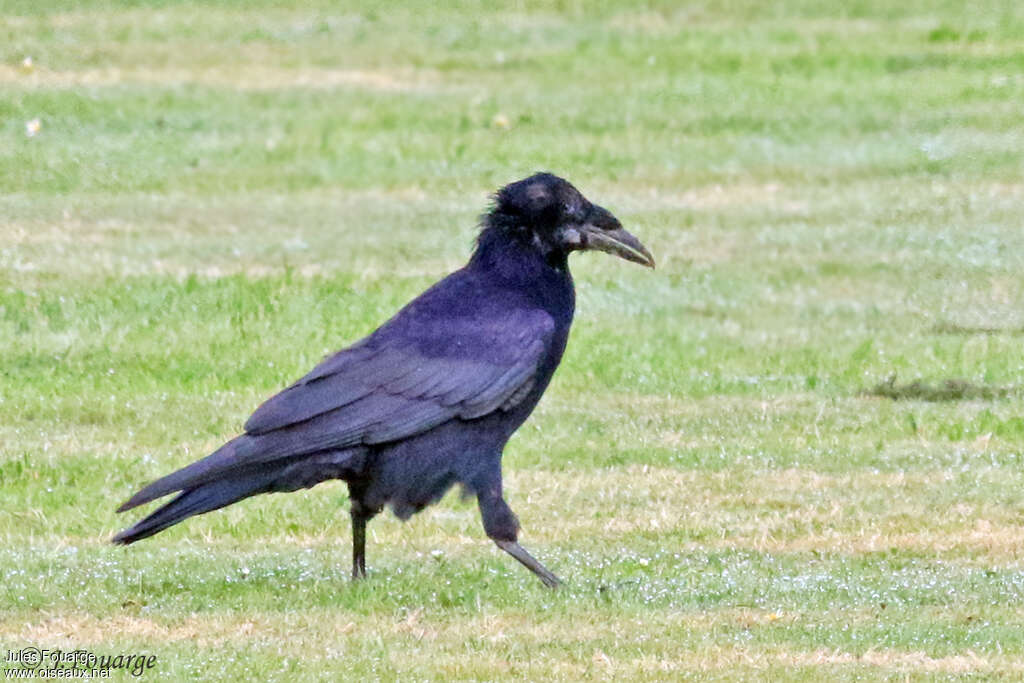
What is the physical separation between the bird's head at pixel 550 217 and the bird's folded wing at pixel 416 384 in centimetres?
33

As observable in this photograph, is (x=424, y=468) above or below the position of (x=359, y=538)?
above

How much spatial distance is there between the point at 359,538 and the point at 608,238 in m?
1.50

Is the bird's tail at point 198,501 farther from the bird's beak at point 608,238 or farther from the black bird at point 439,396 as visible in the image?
the bird's beak at point 608,238

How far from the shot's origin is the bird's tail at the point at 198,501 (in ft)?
23.9

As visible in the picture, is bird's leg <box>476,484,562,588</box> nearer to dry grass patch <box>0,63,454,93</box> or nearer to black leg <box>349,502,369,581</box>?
black leg <box>349,502,369,581</box>

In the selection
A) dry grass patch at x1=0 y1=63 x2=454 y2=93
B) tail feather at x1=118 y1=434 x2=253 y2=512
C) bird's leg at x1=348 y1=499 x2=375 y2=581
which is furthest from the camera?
dry grass patch at x1=0 y1=63 x2=454 y2=93

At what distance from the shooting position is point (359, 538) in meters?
7.84

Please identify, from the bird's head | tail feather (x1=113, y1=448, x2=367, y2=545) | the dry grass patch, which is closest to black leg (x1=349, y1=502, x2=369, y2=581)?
tail feather (x1=113, y1=448, x2=367, y2=545)

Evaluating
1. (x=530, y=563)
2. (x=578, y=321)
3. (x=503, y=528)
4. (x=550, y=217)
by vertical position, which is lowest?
(x=578, y=321)

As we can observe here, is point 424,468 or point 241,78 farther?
point 241,78

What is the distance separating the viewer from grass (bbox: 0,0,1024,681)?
7.25m

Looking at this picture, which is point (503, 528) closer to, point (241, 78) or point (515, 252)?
point (515, 252)

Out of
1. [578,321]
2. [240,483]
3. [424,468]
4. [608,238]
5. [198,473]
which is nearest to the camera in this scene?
[198,473]

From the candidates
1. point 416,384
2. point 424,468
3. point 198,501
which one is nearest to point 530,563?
point 424,468
